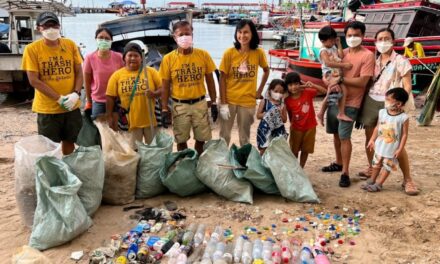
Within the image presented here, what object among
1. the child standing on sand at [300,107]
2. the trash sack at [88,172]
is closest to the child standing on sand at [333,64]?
the child standing on sand at [300,107]

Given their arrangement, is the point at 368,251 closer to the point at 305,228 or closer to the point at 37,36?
the point at 305,228

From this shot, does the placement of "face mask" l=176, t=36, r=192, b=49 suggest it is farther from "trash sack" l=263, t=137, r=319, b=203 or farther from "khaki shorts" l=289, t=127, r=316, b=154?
"khaki shorts" l=289, t=127, r=316, b=154

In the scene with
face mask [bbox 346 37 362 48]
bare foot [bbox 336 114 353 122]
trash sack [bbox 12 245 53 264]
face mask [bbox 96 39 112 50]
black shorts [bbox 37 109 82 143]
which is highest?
face mask [bbox 346 37 362 48]

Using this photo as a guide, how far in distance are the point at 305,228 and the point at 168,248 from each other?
119cm

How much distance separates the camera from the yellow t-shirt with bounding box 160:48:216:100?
4.07 metres

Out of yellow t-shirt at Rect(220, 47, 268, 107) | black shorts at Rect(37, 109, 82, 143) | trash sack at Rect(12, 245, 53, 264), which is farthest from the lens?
yellow t-shirt at Rect(220, 47, 268, 107)

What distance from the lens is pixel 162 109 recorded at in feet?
13.8

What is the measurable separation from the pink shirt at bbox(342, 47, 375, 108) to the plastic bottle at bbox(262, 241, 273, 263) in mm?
1866

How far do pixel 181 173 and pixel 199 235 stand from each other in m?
0.79

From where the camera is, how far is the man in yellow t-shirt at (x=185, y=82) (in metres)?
4.06

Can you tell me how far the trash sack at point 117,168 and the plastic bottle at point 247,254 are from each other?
1.35 metres

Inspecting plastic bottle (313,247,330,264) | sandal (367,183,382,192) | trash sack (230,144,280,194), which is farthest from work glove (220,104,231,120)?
plastic bottle (313,247,330,264)

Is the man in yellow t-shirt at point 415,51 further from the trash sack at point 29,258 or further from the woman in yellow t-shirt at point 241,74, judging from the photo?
the trash sack at point 29,258

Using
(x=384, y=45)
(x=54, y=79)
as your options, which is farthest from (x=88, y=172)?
(x=384, y=45)
